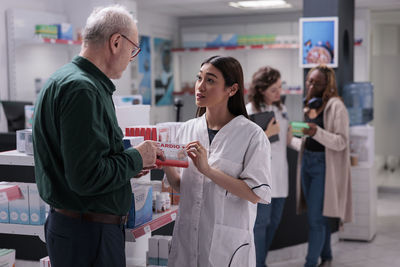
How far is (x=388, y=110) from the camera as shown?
8.10 metres

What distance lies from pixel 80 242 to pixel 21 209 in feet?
3.04

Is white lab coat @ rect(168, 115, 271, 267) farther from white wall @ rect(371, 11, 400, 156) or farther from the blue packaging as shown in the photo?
white wall @ rect(371, 11, 400, 156)

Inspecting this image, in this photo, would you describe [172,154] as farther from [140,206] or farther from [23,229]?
[23,229]

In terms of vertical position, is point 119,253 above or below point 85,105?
below

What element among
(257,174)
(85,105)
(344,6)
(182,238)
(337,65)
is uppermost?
(344,6)

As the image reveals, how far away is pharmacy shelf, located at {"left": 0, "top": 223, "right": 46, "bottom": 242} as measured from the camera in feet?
8.34

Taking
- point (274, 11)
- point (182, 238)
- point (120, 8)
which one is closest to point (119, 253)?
point (182, 238)

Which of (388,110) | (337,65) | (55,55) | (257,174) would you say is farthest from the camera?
(388,110)

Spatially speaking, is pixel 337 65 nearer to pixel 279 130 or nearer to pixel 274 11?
pixel 279 130

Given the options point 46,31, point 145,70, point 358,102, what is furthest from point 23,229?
point 145,70

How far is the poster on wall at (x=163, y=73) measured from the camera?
938 centimetres

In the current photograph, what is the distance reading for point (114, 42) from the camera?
182 centimetres

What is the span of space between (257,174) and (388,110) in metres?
6.55

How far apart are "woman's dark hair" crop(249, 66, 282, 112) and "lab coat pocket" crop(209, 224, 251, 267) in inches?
76.4
